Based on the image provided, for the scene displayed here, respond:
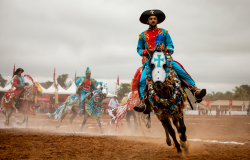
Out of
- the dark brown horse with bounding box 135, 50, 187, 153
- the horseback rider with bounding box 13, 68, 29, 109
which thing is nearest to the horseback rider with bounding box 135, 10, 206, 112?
the dark brown horse with bounding box 135, 50, 187, 153

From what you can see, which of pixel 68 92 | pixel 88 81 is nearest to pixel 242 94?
pixel 68 92

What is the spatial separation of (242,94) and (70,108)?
107725mm

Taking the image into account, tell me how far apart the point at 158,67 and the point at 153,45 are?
3.42 feet

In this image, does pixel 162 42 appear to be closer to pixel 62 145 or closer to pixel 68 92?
pixel 62 145

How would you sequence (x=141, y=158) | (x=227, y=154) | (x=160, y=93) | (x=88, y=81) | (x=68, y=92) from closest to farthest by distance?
(x=160, y=93), (x=141, y=158), (x=227, y=154), (x=88, y=81), (x=68, y=92)

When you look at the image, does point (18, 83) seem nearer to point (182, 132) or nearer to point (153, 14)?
point (153, 14)

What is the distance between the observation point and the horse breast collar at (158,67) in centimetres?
443

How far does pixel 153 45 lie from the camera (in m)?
5.47

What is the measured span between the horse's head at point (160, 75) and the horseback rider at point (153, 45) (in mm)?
288

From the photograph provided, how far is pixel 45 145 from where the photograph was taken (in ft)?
20.6

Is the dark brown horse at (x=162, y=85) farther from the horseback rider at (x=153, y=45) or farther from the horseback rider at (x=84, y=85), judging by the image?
the horseback rider at (x=84, y=85)

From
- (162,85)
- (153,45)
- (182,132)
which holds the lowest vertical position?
(182,132)

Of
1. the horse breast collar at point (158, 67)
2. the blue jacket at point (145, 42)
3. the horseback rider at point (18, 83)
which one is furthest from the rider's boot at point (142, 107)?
the horseback rider at point (18, 83)

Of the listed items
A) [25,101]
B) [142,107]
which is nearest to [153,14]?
[142,107]
